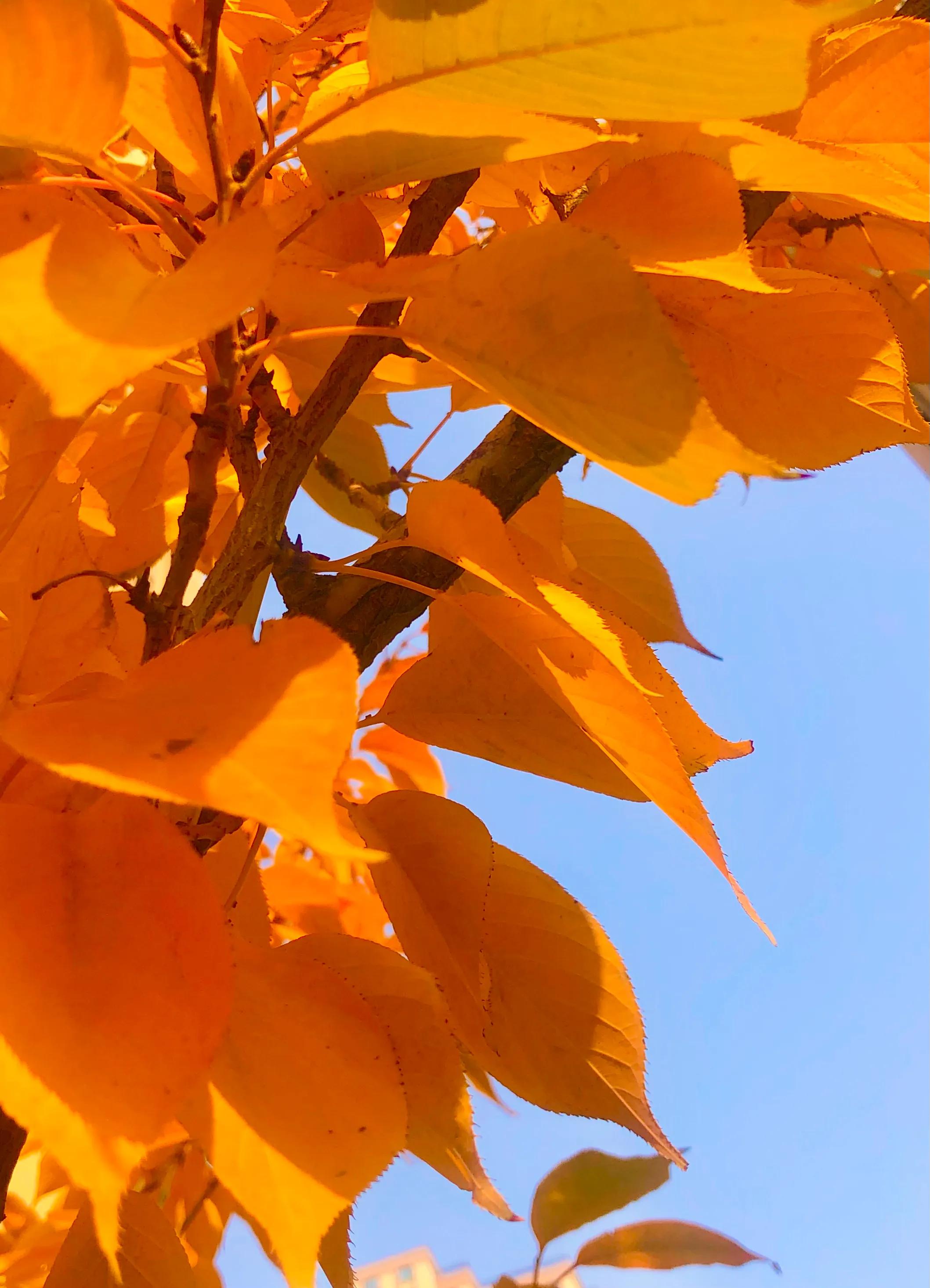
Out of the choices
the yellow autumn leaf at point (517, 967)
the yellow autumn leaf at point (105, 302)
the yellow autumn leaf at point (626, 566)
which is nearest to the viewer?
the yellow autumn leaf at point (105, 302)

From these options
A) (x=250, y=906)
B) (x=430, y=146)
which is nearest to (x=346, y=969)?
(x=250, y=906)

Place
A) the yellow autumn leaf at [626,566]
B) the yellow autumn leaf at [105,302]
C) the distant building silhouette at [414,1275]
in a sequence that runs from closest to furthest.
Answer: the yellow autumn leaf at [105,302] < the yellow autumn leaf at [626,566] < the distant building silhouette at [414,1275]

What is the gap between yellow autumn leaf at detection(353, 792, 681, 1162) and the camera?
0.59ft

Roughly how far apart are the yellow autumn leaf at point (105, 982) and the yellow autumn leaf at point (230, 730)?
25mm

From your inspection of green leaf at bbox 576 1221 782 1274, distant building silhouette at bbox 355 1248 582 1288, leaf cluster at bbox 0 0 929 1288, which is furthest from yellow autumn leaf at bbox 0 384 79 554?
distant building silhouette at bbox 355 1248 582 1288

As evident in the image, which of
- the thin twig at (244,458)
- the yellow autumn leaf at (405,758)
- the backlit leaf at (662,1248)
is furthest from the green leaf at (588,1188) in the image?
the thin twig at (244,458)

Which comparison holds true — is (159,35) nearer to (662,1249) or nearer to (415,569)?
(415,569)

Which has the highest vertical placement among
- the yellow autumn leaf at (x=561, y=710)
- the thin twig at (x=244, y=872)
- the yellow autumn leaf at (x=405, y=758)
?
the yellow autumn leaf at (x=561, y=710)

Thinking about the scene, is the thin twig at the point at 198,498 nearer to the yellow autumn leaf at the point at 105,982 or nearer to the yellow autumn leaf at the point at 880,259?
the yellow autumn leaf at the point at 105,982

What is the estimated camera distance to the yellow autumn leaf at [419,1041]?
0.18 meters

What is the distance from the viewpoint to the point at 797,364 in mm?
164

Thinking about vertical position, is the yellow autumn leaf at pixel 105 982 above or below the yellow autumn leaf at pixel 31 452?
below

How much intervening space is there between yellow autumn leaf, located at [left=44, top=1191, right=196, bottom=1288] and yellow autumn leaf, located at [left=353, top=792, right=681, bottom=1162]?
0.08m

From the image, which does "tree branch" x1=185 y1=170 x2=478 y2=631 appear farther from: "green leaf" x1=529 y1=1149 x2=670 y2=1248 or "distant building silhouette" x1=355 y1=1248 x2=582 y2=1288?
"distant building silhouette" x1=355 y1=1248 x2=582 y2=1288
